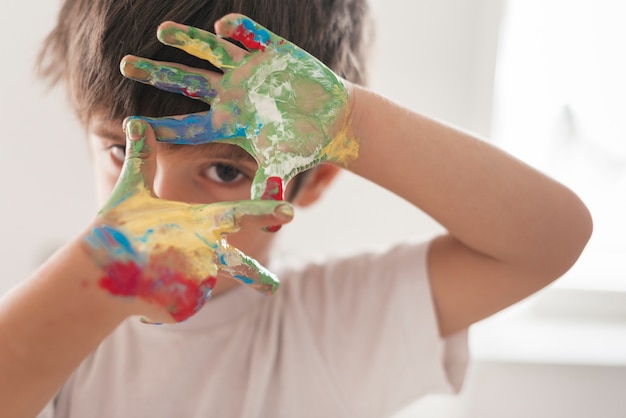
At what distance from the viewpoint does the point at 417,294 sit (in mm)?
797

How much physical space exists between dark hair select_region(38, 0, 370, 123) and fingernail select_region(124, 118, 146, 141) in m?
0.06

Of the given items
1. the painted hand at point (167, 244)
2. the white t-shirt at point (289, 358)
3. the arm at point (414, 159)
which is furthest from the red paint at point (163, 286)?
the white t-shirt at point (289, 358)

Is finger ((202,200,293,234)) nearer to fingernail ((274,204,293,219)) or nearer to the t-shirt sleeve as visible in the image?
fingernail ((274,204,293,219))

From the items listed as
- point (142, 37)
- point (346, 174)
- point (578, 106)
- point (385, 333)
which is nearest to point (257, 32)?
point (142, 37)

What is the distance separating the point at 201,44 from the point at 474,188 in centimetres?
34

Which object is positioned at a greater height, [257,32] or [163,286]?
[257,32]

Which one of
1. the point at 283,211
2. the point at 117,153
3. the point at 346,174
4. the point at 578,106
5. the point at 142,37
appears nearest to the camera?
the point at 283,211

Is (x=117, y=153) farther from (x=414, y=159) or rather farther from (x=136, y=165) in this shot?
(x=414, y=159)

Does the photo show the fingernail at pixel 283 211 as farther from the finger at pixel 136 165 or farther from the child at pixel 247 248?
the finger at pixel 136 165

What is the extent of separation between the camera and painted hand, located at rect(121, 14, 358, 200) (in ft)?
1.77

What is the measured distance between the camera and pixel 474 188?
0.70 m

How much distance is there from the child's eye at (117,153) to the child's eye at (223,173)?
10 centimetres

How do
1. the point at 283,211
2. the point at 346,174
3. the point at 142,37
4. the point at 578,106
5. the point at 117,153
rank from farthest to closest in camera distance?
the point at 578,106
the point at 346,174
the point at 117,153
the point at 142,37
the point at 283,211

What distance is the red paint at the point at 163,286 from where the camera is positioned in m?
0.49
